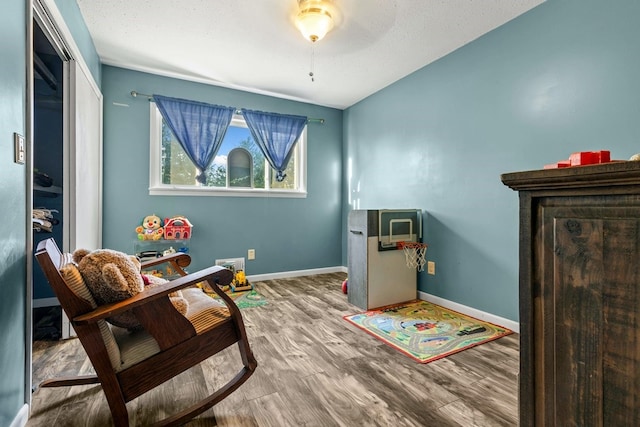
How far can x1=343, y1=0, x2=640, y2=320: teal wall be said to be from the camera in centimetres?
175

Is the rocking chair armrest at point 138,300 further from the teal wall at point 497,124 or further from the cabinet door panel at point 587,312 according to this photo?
the teal wall at point 497,124

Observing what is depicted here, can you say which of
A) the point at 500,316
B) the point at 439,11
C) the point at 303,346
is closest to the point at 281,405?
the point at 303,346

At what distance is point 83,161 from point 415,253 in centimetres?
281

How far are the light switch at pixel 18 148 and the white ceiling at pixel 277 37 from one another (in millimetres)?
1375

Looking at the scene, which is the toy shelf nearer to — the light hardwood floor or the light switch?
the light hardwood floor

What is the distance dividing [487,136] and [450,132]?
35 cm

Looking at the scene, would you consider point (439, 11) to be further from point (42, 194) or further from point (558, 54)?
point (42, 194)

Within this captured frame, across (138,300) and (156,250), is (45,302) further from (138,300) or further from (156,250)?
(138,300)

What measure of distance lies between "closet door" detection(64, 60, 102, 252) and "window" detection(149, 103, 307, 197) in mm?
499

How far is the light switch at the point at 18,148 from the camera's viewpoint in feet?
3.98

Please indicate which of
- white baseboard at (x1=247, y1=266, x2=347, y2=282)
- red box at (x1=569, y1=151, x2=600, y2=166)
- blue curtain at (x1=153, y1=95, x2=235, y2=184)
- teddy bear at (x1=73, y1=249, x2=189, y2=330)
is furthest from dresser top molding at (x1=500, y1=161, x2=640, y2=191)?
white baseboard at (x1=247, y1=266, x2=347, y2=282)

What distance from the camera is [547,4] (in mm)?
2006

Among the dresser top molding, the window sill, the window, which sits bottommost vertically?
the dresser top molding

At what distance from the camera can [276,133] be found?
11.9ft
